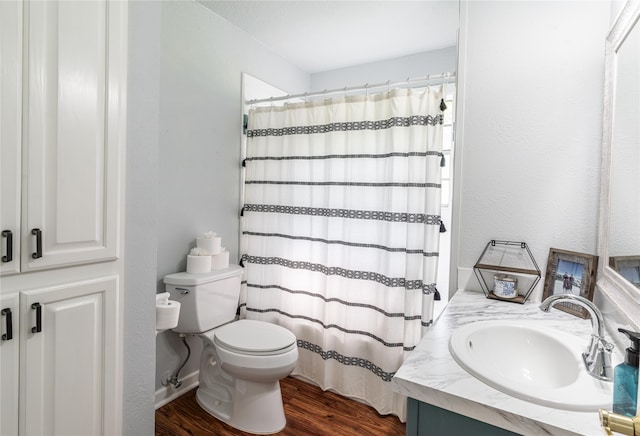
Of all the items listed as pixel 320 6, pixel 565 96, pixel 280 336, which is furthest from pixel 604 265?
pixel 320 6

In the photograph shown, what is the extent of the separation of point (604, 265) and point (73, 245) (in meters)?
1.81

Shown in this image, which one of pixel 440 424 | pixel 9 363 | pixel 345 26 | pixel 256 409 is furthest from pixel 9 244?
pixel 345 26

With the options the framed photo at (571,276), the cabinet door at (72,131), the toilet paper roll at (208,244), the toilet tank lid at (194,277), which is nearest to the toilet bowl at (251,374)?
the toilet tank lid at (194,277)

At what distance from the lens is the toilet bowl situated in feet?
5.78

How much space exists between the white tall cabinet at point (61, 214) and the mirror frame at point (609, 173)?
1598mm

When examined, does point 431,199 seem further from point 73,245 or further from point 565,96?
point 73,245

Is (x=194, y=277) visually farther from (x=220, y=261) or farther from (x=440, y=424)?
(x=440, y=424)

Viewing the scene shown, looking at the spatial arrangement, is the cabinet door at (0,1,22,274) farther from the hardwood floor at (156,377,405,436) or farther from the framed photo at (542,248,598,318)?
the framed photo at (542,248,598,318)

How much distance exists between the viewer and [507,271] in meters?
1.50

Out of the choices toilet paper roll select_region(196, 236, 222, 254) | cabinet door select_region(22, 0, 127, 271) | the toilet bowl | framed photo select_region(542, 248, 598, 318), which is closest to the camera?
cabinet door select_region(22, 0, 127, 271)

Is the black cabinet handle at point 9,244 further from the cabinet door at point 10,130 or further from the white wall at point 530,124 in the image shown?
the white wall at point 530,124

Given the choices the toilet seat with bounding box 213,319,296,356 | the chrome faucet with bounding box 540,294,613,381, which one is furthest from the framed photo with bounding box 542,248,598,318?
the toilet seat with bounding box 213,319,296,356

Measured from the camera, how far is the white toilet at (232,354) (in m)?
1.78

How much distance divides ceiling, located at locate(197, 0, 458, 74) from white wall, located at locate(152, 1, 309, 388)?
0.18 meters
